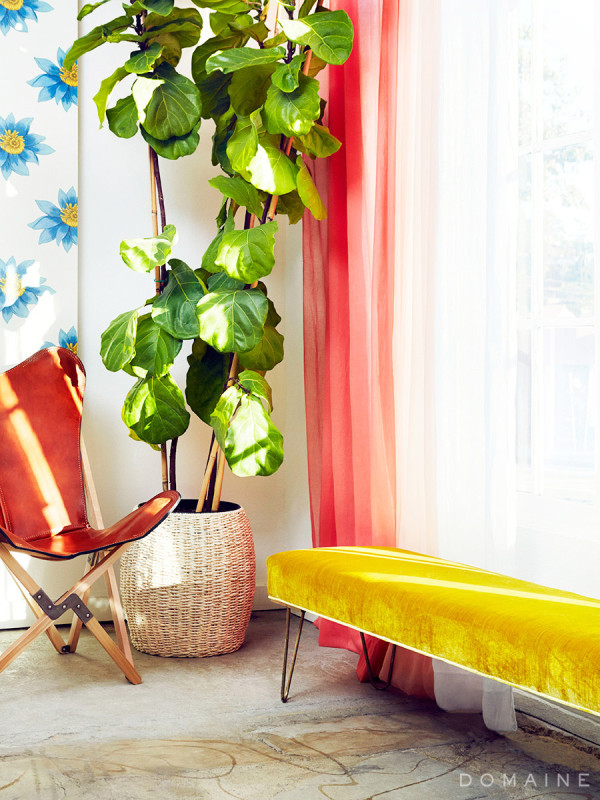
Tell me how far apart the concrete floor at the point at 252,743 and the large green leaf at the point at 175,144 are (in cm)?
165

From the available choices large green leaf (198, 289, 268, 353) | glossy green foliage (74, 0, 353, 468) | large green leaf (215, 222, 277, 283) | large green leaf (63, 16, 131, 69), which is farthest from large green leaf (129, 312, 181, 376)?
large green leaf (63, 16, 131, 69)

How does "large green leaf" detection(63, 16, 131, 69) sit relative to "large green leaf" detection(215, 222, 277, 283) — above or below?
above

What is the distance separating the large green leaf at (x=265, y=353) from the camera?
2764mm

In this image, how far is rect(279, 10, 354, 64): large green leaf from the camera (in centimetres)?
→ 236

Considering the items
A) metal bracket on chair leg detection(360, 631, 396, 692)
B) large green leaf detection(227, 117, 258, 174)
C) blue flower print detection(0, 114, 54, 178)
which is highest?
blue flower print detection(0, 114, 54, 178)

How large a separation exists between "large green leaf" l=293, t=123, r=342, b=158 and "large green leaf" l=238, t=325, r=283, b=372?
2.01 feet

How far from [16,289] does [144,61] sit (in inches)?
38.4

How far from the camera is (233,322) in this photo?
247 centimetres

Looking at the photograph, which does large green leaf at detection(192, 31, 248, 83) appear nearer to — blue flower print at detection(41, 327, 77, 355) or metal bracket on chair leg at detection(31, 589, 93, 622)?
blue flower print at detection(41, 327, 77, 355)

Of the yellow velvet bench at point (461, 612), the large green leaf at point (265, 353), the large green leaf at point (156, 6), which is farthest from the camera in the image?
the large green leaf at point (265, 353)

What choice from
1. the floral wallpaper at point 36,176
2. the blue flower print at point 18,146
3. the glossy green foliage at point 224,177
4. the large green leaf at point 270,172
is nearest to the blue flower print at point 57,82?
the floral wallpaper at point 36,176

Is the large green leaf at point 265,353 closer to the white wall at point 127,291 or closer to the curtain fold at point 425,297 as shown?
the curtain fold at point 425,297

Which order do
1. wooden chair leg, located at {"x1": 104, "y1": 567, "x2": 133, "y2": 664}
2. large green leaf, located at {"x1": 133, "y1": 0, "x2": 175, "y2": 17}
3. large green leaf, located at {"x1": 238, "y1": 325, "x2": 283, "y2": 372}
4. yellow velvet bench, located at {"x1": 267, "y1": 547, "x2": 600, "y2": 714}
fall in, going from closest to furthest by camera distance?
yellow velvet bench, located at {"x1": 267, "y1": 547, "x2": 600, "y2": 714} → wooden chair leg, located at {"x1": 104, "y1": 567, "x2": 133, "y2": 664} → large green leaf, located at {"x1": 133, "y1": 0, "x2": 175, "y2": 17} → large green leaf, located at {"x1": 238, "y1": 325, "x2": 283, "y2": 372}

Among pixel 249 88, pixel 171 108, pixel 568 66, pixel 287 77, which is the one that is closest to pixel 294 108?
pixel 287 77
